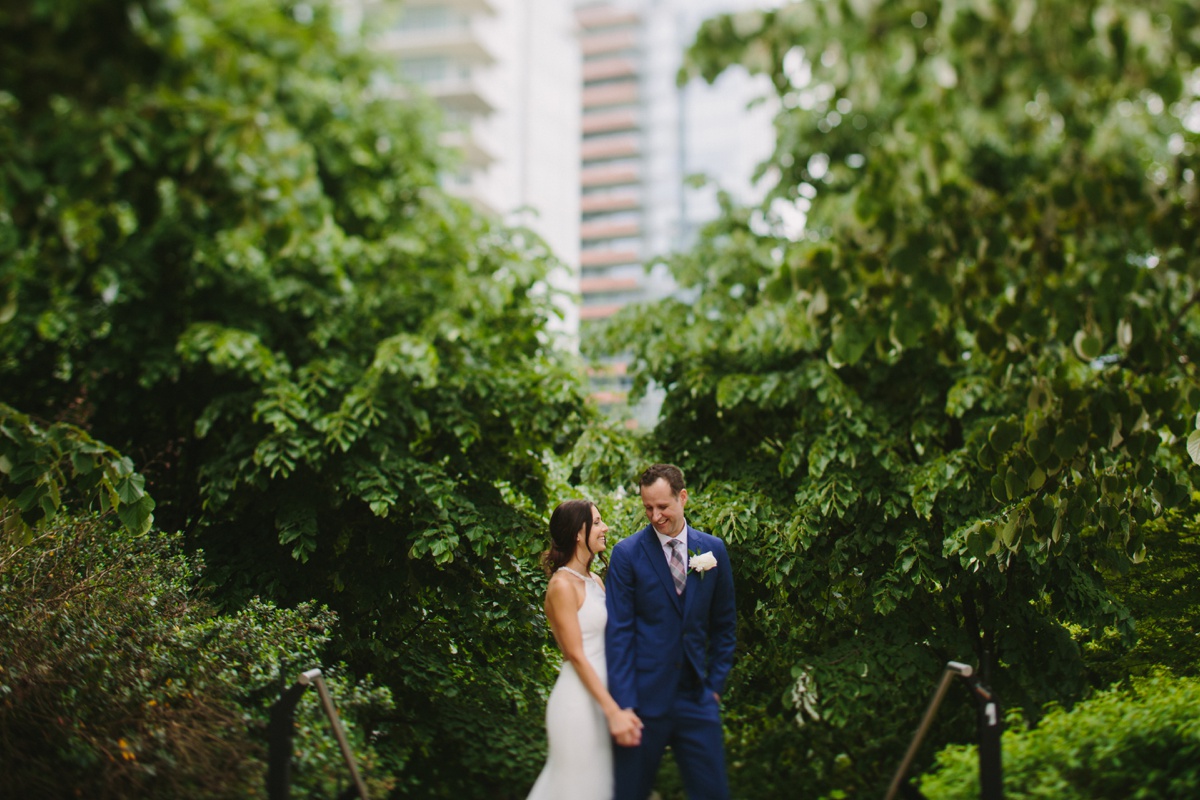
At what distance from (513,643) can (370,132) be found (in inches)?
275

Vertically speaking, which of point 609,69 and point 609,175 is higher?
point 609,69

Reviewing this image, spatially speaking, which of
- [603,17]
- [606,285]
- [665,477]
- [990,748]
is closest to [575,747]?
[665,477]

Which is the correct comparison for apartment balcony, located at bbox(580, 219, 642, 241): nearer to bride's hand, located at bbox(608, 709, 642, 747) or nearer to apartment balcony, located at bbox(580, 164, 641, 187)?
apartment balcony, located at bbox(580, 164, 641, 187)

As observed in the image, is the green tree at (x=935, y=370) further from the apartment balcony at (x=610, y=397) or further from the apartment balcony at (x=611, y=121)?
the apartment balcony at (x=611, y=121)

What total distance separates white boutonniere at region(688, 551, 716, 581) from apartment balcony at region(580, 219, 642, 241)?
73707 mm

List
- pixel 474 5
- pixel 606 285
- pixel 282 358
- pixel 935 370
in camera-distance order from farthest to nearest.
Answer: pixel 606 285 < pixel 474 5 < pixel 282 358 < pixel 935 370

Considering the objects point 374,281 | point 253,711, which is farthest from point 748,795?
point 374,281

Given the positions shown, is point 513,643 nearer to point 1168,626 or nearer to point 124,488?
point 124,488

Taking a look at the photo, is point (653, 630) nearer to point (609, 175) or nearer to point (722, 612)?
point (722, 612)

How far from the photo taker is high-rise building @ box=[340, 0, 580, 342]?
1704 inches

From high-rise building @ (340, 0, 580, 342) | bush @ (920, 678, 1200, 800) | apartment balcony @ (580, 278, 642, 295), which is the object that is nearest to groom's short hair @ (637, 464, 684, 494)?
bush @ (920, 678, 1200, 800)

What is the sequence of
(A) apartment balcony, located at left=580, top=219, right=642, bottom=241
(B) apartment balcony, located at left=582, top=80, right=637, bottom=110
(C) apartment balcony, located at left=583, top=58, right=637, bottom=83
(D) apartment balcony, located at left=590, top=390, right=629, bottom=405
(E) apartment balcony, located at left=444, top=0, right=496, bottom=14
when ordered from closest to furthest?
(D) apartment balcony, located at left=590, top=390, right=629, bottom=405
(E) apartment balcony, located at left=444, top=0, right=496, bottom=14
(A) apartment balcony, located at left=580, top=219, right=642, bottom=241
(B) apartment balcony, located at left=582, top=80, right=637, bottom=110
(C) apartment balcony, located at left=583, top=58, right=637, bottom=83

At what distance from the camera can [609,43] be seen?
8388cm

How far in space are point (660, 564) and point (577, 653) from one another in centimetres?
54
